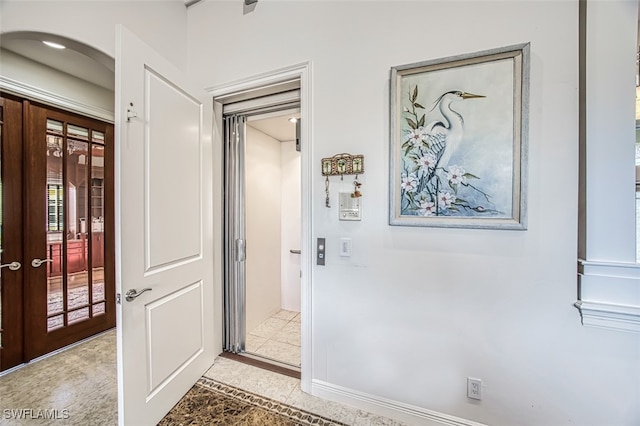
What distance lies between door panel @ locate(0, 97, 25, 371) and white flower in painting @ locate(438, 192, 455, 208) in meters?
3.13

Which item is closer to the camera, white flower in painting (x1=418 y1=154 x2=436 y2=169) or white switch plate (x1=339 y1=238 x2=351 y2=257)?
white flower in painting (x1=418 y1=154 x2=436 y2=169)

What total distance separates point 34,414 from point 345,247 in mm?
2233

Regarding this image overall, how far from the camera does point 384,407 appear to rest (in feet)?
5.16

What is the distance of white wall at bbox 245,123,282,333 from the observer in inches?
106

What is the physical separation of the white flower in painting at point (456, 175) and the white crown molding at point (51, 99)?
3225 mm

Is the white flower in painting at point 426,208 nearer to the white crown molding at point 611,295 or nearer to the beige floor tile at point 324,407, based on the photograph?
the white crown molding at point 611,295

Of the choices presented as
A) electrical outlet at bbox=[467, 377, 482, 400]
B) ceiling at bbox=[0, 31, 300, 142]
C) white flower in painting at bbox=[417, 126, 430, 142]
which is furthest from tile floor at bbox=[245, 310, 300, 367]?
ceiling at bbox=[0, 31, 300, 142]

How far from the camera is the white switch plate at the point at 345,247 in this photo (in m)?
1.62

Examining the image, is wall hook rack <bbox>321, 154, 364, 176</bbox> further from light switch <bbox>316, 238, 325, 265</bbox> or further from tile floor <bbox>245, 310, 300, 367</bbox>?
tile floor <bbox>245, 310, 300, 367</bbox>

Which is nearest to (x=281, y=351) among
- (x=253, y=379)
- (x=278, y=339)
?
(x=278, y=339)

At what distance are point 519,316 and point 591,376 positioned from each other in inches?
15.1

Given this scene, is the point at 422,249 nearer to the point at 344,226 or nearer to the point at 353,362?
the point at 344,226

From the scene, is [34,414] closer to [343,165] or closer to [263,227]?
[263,227]

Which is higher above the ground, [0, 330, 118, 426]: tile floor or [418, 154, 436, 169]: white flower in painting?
[418, 154, 436, 169]: white flower in painting
